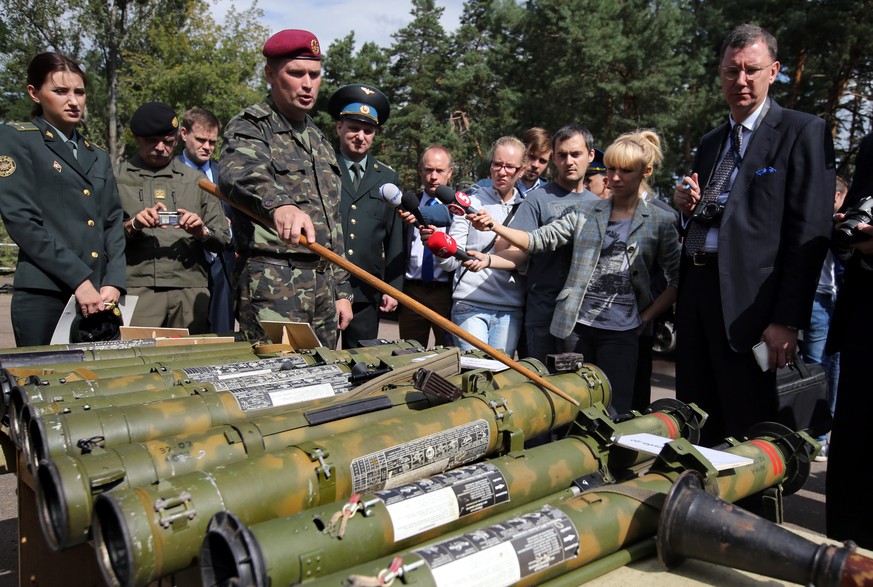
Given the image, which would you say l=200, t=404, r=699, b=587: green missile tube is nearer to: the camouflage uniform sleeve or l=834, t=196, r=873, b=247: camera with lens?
l=834, t=196, r=873, b=247: camera with lens

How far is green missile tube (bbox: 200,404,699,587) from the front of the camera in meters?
1.57

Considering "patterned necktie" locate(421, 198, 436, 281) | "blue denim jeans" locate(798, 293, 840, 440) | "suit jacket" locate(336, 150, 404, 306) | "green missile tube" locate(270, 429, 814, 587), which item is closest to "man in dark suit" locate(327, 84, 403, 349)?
"suit jacket" locate(336, 150, 404, 306)

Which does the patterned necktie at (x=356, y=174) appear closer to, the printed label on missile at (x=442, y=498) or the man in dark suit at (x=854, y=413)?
the man in dark suit at (x=854, y=413)

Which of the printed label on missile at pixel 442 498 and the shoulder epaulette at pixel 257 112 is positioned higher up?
the shoulder epaulette at pixel 257 112

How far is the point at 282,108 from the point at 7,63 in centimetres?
2670

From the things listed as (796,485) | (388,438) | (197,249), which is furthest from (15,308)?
(796,485)

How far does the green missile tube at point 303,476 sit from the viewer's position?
164cm

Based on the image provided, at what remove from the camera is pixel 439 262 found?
16.2 feet

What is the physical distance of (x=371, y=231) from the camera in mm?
4863

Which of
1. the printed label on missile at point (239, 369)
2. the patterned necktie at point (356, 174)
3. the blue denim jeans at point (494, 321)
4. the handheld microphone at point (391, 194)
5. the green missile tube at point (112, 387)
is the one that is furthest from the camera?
the patterned necktie at point (356, 174)

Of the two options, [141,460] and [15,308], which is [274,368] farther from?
[15,308]

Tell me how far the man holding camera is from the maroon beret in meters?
1.35

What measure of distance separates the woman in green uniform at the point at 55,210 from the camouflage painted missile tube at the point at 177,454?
195 cm

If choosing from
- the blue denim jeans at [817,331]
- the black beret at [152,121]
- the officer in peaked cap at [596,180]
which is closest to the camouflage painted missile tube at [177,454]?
the black beret at [152,121]
